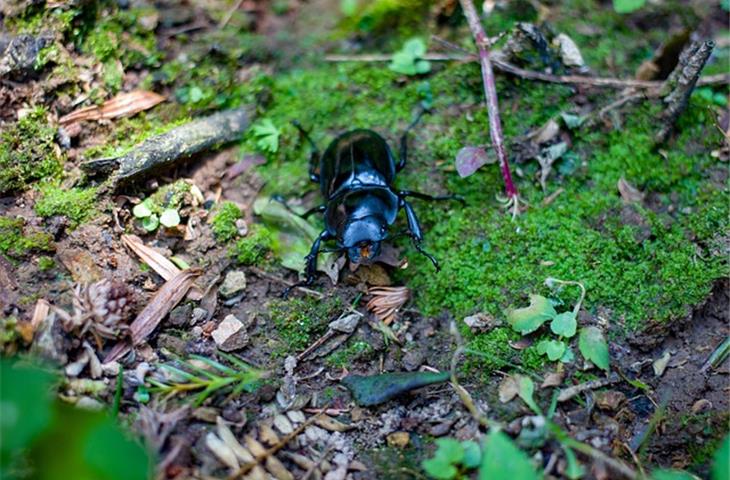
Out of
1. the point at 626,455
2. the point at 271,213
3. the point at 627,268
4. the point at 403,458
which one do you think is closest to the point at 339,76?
the point at 271,213

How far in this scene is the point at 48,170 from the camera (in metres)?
3.56

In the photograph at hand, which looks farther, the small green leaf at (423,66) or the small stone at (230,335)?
the small green leaf at (423,66)

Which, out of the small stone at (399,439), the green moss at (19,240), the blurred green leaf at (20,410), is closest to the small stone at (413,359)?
the small stone at (399,439)

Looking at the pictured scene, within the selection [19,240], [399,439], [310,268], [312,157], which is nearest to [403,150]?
[312,157]

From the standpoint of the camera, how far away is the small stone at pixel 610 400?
9.66 feet

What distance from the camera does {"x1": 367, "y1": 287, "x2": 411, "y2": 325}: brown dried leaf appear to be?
3.56 metres

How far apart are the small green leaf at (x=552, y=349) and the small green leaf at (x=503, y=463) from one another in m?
0.90

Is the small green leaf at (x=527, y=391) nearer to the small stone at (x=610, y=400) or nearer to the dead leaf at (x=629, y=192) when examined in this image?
the small stone at (x=610, y=400)

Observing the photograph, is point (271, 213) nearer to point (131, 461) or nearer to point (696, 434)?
point (131, 461)

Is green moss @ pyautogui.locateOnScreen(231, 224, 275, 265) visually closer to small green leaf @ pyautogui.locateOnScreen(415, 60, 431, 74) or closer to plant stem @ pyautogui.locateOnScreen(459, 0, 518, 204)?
plant stem @ pyautogui.locateOnScreen(459, 0, 518, 204)

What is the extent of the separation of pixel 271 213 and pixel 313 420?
1.46 metres

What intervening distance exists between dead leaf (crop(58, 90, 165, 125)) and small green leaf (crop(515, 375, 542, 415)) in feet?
9.19

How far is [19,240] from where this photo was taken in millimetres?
3215

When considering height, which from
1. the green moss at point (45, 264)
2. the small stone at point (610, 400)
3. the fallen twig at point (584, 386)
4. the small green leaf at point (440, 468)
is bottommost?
the small stone at point (610, 400)
